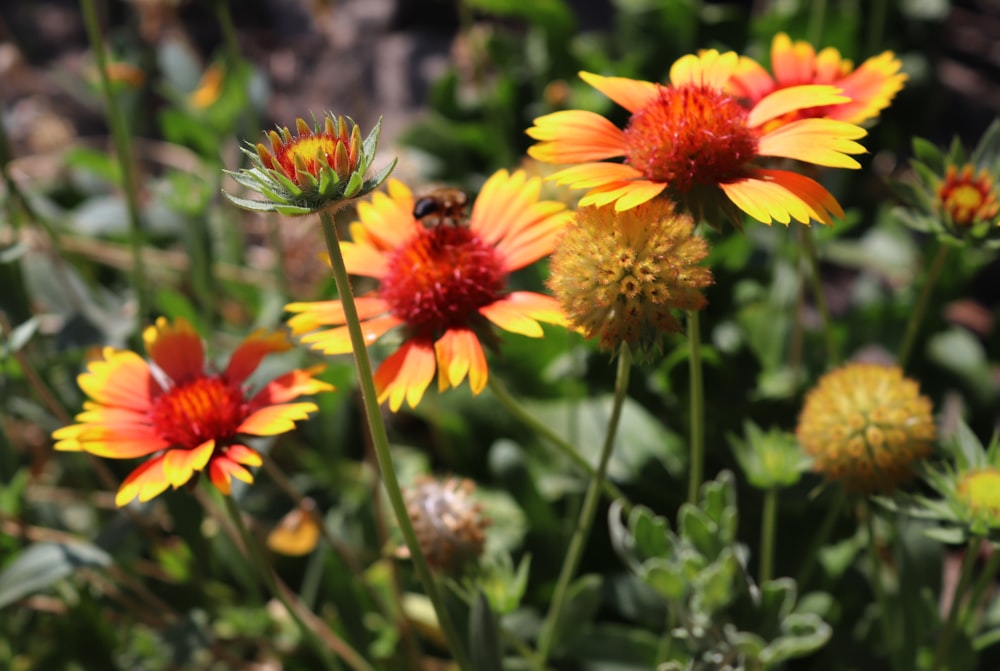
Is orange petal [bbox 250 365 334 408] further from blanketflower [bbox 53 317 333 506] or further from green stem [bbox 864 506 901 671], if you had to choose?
green stem [bbox 864 506 901 671]

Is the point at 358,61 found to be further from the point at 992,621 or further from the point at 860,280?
the point at 992,621

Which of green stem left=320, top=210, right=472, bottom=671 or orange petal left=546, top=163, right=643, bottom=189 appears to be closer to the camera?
green stem left=320, top=210, right=472, bottom=671

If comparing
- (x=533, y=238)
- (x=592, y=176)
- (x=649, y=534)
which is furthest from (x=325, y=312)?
(x=649, y=534)

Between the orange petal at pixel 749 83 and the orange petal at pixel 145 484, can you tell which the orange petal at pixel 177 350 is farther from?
the orange petal at pixel 749 83

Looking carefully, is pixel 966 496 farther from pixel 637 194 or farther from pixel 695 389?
pixel 637 194

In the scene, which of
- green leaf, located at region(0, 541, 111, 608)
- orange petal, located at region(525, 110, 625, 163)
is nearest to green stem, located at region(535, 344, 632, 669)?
orange petal, located at region(525, 110, 625, 163)

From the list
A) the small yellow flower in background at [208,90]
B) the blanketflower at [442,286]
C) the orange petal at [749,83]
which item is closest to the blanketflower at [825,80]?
the orange petal at [749,83]
